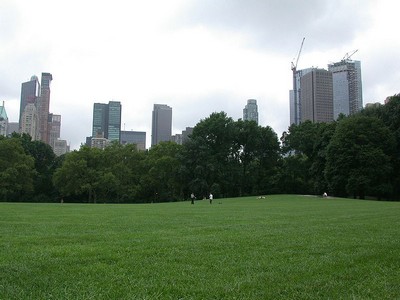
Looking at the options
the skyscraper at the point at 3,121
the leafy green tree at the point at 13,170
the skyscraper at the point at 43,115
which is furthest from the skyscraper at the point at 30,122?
the leafy green tree at the point at 13,170

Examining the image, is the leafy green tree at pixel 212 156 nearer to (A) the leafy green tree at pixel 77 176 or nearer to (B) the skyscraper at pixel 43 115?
(A) the leafy green tree at pixel 77 176

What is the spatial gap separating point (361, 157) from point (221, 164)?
26.3m

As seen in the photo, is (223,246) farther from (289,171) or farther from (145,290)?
(289,171)

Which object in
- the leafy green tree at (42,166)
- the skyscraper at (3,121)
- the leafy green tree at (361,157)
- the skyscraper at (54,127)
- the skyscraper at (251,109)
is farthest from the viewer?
the skyscraper at (54,127)

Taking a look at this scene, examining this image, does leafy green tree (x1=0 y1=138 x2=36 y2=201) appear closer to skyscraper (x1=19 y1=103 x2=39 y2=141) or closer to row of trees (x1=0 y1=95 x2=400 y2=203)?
row of trees (x1=0 y1=95 x2=400 y2=203)

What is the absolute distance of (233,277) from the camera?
20.4ft

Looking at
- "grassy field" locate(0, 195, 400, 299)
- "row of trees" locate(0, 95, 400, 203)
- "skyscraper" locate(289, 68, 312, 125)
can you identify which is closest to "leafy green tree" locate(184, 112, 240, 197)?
"row of trees" locate(0, 95, 400, 203)

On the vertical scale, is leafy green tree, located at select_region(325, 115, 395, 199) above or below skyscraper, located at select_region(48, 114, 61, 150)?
below

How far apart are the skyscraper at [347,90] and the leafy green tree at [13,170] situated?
84.6 m

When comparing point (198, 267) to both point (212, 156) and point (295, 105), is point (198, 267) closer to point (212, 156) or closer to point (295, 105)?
point (212, 156)

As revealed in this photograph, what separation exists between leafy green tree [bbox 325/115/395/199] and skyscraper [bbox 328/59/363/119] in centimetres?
5475

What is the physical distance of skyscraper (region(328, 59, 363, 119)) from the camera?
11356cm

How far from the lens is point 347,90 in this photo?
4542 inches

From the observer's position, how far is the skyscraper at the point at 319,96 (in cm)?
11506
